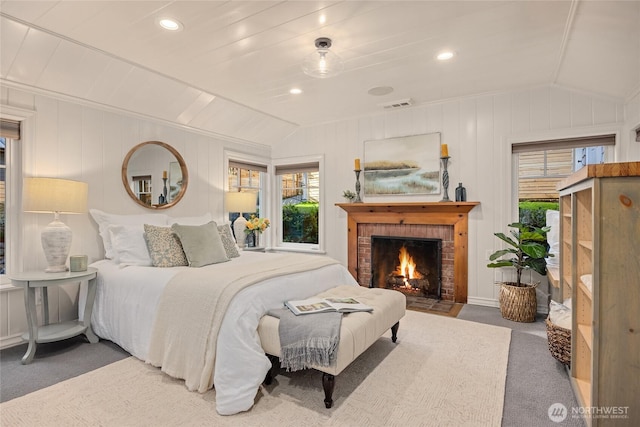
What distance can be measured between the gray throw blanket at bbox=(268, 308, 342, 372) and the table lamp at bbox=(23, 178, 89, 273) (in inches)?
83.0

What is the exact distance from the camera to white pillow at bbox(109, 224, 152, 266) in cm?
309

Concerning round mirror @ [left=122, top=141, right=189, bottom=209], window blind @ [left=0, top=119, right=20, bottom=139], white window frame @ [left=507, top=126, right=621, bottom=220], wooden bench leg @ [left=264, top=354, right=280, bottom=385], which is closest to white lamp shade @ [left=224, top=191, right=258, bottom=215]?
round mirror @ [left=122, top=141, right=189, bottom=209]

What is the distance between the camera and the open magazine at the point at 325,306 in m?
2.21

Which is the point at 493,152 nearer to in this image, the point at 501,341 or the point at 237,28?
the point at 501,341

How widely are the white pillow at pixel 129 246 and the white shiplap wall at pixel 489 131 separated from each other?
2867mm

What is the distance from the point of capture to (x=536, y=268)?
→ 342 cm

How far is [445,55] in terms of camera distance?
2955mm

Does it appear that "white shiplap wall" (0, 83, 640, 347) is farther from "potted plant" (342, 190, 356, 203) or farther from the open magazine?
the open magazine

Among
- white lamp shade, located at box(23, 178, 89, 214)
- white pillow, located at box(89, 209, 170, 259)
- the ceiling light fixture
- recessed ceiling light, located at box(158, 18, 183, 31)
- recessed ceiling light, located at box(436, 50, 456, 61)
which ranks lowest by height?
white pillow, located at box(89, 209, 170, 259)

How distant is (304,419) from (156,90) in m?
3.34

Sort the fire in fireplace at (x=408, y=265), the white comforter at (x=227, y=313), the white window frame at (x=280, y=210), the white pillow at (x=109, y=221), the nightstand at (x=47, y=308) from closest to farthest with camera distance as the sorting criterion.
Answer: the white comforter at (x=227, y=313), the nightstand at (x=47, y=308), the white pillow at (x=109, y=221), the fire in fireplace at (x=408, y=265), the white window frame at (x=280, y=210)

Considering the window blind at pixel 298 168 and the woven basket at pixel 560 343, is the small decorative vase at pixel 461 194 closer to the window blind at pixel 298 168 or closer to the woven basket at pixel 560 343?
the woven basket at pixel 560 343

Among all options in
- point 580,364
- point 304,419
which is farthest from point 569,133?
point 304,419

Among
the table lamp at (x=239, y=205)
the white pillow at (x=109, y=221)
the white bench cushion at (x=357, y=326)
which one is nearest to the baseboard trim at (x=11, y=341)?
the white pillow at (x=109, y=221)
